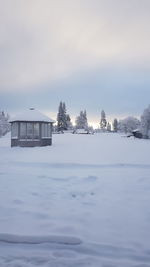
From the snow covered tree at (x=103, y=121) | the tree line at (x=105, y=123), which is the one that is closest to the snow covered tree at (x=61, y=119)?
the tree line at (x=105, y=123)

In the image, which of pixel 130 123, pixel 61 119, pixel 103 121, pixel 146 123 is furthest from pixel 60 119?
pixel 103 121

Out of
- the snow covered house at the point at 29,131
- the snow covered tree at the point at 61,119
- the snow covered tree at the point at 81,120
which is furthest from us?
the snow covered tree at the point at 81,120

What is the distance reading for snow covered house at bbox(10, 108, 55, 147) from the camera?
33.3 metres

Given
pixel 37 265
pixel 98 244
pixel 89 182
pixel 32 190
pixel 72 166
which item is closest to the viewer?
pixel 37 265

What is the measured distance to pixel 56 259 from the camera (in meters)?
5.09

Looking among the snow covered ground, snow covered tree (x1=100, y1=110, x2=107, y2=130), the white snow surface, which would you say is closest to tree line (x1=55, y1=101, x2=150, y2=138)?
snow covered tree (x1=100, y1=110, x2=107, y2=130)

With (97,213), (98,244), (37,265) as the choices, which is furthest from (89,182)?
(37,265)

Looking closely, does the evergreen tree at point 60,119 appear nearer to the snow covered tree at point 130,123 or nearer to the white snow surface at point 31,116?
the snow covered tree at point 130,123

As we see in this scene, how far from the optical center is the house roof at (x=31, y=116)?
33625 millimetres

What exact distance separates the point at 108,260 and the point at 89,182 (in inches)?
282

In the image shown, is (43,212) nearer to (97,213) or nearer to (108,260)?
(97,213)

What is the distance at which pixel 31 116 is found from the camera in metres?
34.3

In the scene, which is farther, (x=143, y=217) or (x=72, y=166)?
(x=72, y=166)

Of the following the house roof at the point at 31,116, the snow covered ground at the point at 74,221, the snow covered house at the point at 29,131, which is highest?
the house roof at the point at 31,116
